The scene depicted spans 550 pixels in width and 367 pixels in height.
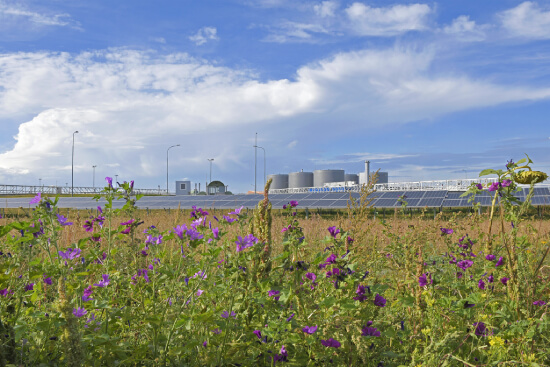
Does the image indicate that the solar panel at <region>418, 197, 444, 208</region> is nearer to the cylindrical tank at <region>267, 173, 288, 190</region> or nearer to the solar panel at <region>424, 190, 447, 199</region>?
the solar panel at <region>424, 190, 447, 199</region>

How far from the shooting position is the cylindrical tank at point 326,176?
63.4 metres

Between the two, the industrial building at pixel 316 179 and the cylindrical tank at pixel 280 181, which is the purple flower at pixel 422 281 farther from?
the cylindrical tank at pixel 280 181

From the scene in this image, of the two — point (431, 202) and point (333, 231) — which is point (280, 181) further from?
point (333, 231)

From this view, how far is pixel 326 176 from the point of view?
63.4 m

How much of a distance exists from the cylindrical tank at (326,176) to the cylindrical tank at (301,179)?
4.68 feet

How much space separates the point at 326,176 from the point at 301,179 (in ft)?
14.5

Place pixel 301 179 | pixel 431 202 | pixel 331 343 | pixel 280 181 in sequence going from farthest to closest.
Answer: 1. pixel 280 181
2. pixel 301 179
3. pixel 431 202
4. pixel 331 343

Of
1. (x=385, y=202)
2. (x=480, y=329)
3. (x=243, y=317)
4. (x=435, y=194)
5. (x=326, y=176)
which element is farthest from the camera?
(x=326, y=176)

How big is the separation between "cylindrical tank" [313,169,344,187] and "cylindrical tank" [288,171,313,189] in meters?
1.43

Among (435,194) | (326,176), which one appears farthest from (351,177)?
(435,194)

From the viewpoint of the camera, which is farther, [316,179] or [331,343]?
[316,179]

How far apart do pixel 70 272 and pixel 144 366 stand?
733mm

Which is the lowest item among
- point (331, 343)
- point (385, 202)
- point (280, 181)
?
point (331, 343)

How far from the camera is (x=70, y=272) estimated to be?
2.49 metres
